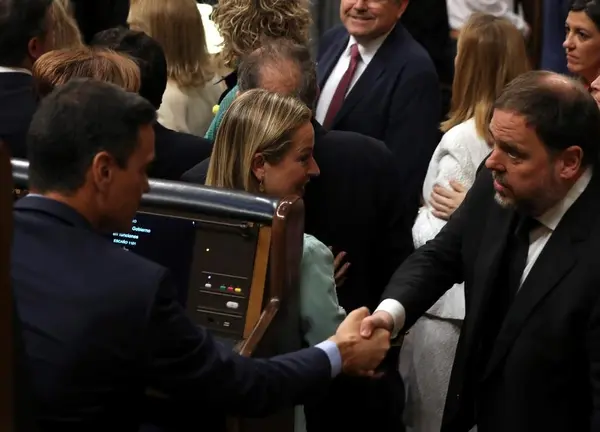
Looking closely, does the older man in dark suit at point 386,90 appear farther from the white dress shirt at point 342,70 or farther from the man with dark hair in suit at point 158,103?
the man with dark hair in suit at point 158,103

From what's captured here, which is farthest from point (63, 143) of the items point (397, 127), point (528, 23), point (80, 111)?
point (528, 23)

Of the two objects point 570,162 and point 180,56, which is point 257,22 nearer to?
point 180,56

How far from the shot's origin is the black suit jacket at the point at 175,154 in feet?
12.4

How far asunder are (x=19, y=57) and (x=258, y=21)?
3.02 feet

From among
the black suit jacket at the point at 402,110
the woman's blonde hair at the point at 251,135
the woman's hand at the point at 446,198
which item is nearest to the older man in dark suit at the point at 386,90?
the black suit jacket at the point at 402,110

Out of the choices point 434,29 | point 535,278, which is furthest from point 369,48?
point 535,278

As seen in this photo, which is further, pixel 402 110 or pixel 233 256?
pixel 402 110

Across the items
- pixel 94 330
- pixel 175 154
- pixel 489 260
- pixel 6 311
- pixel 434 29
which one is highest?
pixel 6 311

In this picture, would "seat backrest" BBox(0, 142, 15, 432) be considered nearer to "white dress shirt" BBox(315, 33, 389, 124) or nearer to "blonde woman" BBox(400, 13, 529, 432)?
"blonde woman" BBox(400, 13, 529, 432)

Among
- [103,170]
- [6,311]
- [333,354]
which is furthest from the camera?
[333,354]

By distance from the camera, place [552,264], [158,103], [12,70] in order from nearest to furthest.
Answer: [552,264]
[12,70]
[158,103]

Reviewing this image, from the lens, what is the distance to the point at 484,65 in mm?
4191

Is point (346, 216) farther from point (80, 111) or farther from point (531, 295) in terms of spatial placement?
point (80, 111)

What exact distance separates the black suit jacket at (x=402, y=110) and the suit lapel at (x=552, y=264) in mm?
1455
